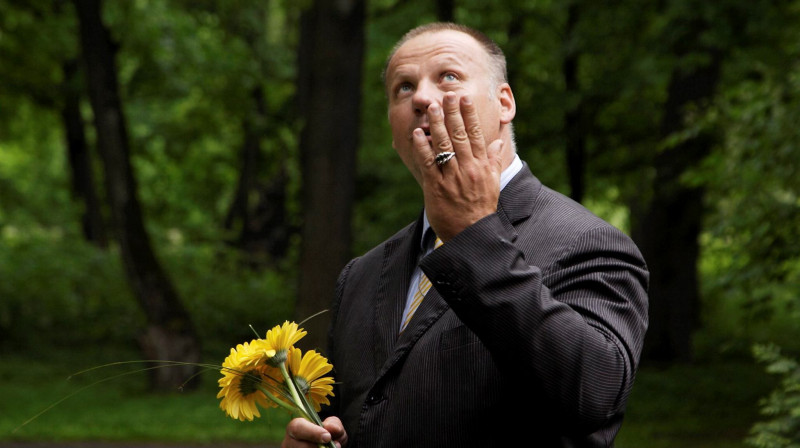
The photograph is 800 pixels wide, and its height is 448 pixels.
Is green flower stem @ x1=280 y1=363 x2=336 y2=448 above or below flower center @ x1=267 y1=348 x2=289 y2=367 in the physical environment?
below

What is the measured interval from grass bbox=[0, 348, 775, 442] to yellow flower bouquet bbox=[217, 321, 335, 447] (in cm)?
590

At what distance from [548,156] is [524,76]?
6.13 feet

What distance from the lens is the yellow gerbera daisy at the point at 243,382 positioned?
88.1 inches

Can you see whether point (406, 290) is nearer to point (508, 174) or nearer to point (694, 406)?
point (508, 174)

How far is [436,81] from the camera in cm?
227

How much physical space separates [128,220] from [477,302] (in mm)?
10889

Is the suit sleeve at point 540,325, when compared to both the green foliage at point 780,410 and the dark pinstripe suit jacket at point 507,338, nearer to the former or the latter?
the dark pinstripe suit jacket at point 507,338

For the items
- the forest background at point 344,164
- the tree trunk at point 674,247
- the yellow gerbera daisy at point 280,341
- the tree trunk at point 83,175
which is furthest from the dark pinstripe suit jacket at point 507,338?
the tree trunk at point 83,175

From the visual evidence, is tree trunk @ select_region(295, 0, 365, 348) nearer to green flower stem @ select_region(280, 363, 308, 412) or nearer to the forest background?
the forest background

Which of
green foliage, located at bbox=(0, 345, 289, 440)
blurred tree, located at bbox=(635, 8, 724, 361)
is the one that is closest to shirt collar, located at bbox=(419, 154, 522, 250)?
green foliage, located at bbox=(0, 345, 289, 440)

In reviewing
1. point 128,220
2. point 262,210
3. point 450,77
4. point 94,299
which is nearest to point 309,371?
point 450,77

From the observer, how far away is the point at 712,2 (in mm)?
9836

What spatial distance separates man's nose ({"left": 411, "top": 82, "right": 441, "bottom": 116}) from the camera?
221 cm

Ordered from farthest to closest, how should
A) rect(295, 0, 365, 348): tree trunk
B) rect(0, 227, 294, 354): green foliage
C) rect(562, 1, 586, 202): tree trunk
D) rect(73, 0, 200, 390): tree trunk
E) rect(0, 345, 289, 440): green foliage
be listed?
rect(0, 227, 294, 354): green foliage < rect(562, 1, 586, 202): tree trunk < rect(73, 0, 200, 390): tree trunk < rect(295, 0, 365, 348): tree trunk < rect(0, 345, 289, 440): green foliage
